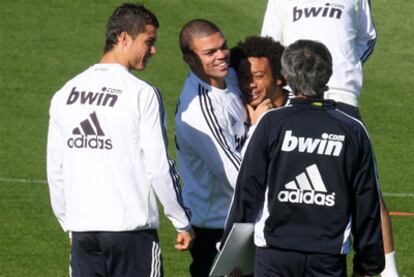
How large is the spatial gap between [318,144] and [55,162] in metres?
1.61

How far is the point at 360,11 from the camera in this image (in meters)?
9.84

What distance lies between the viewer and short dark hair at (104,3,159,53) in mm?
7926

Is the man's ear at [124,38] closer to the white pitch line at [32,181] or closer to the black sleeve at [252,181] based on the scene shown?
the black sleeve at [252,181]

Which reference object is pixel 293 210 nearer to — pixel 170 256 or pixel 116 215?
pixel 116 215

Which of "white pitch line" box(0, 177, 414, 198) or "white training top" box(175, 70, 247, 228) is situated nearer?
"white training top" box(175, 70, 247, 228)

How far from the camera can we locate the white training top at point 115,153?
7.72 m

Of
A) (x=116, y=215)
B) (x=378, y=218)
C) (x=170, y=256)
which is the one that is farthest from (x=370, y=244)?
(x=170, y=256)

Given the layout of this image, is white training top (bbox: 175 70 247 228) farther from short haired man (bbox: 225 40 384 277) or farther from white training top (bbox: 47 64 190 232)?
short haired man (bbox: 225 40 384 277)

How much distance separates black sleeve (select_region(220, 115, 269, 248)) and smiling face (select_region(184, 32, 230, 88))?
1152 mm

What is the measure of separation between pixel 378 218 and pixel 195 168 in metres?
1.50

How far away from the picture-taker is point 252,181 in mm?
7391

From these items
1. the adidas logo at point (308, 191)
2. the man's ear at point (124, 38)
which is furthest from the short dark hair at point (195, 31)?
the adidas logo at point (308, 191)

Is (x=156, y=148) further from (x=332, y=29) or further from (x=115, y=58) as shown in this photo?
(x=332, y=29)

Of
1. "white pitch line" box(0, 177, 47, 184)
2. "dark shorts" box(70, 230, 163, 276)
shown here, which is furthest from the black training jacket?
"white pitch line" box(0, 177, 47, 184)
